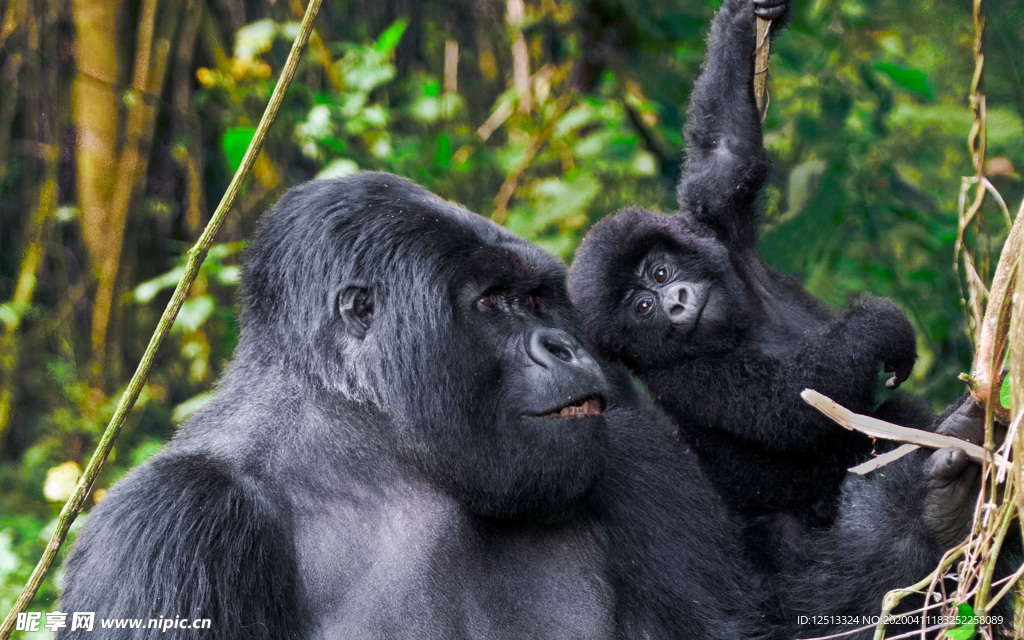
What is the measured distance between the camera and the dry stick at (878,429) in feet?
5.09

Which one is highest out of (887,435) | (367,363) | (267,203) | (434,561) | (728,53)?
(728,53)

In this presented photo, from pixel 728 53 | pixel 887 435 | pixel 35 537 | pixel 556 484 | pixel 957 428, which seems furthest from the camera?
pixel 35 537

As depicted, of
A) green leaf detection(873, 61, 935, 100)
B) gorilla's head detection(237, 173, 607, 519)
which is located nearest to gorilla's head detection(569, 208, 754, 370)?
gorilla's head detection(237, 173, 607, 519)

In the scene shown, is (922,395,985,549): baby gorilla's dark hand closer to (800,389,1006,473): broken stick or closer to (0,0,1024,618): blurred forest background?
(800,389,1006,473): broken stick

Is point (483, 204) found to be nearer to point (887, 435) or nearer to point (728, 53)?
point (728, 53)

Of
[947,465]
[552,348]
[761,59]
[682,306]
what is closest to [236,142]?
[682,306]

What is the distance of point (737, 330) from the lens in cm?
304

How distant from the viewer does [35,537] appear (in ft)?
12.0

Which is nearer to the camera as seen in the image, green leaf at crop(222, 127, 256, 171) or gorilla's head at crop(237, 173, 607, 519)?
gorilla's head at crop(237, 173, 607, 519)

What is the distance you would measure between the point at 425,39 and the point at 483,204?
1721 mm

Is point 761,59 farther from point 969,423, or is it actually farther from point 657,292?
point 969,423

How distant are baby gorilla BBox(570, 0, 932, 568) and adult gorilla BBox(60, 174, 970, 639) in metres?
0.51

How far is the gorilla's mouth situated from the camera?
1.99m

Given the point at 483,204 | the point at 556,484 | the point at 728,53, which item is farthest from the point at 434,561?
the point at 483,204
